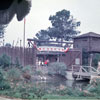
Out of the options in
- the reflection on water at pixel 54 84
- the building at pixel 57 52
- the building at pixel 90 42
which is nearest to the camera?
the reflection on water at pixel 54 84

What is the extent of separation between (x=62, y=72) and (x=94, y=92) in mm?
16491

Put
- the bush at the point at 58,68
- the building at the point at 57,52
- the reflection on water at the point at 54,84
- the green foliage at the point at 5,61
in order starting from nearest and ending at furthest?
the reflection on water at the point at 54,84 < the green foliage at the point at 5,61 < the bush at the point at 58,68 < the building at the point at 57,52

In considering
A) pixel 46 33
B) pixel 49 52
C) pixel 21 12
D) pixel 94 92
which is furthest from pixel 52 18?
pixel 21 12

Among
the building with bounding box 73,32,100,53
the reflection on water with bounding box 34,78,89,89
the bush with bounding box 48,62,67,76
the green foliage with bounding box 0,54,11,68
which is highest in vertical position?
the building with bounding box 73,32,100,53

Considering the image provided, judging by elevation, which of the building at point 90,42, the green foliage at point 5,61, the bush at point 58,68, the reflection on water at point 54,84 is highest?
the building at point 90,42

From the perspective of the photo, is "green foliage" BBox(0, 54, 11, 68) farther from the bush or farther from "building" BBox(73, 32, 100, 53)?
"building" BBox(73, 32, 100, 53)

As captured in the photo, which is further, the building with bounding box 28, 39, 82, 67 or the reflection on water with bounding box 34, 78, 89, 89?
the building with bounding box 28, 39, 82, 67

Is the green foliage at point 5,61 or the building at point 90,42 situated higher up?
the building at point 90,42

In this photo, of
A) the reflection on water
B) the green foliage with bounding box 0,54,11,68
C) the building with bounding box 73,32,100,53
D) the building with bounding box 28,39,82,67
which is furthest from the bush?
the building with bounding box 73,32,100,53

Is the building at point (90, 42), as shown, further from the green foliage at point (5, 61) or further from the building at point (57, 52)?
the green foliage at point (5, 61)

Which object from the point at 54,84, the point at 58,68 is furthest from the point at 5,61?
the point at 54,84

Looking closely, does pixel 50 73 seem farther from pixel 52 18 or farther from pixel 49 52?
pixel 52 18

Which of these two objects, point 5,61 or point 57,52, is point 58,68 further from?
point 5,61

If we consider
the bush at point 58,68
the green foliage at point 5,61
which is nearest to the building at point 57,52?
the bush at point 58,68
